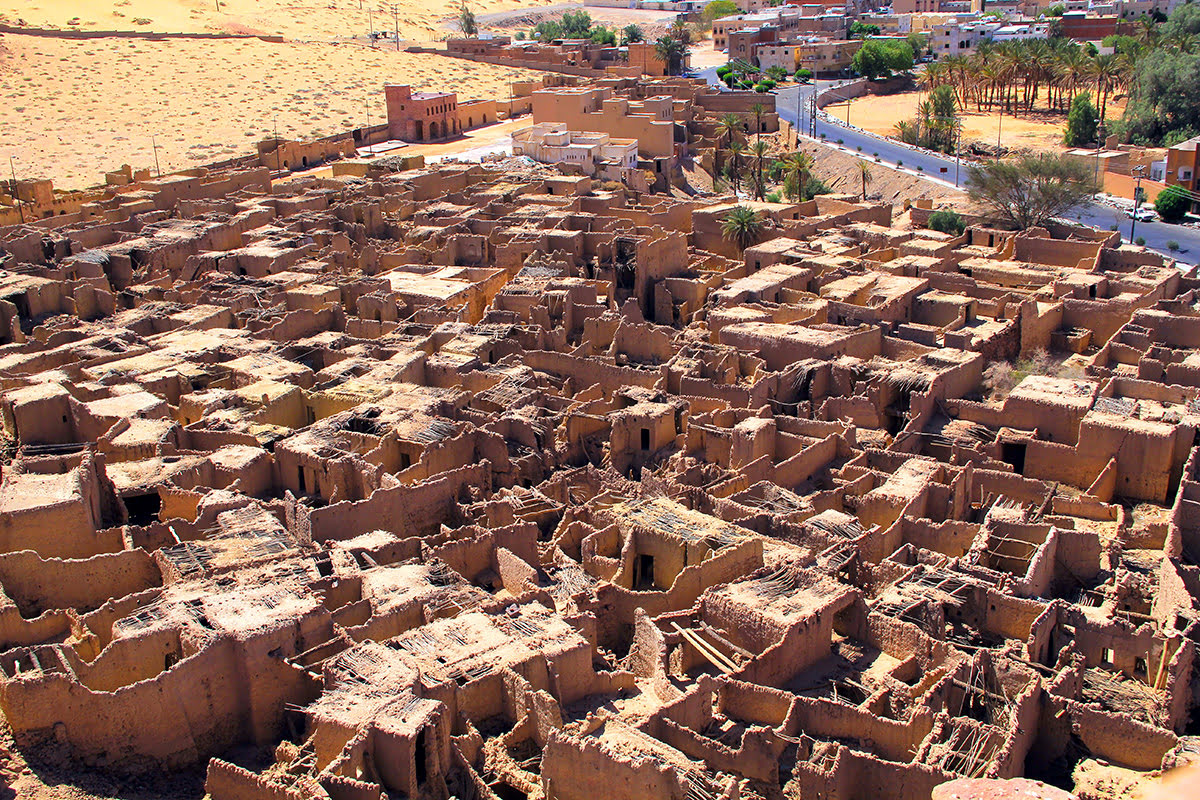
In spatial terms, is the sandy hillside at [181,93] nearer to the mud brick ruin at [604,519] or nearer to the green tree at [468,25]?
the green tree at [468,25]

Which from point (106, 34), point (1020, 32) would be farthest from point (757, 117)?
point (106, 34)

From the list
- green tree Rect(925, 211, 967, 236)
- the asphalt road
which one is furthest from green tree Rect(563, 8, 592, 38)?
green tree Rect(925, 211, 967, 236)

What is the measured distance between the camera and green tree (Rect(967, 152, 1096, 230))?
46.6 m

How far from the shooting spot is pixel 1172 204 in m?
52.2

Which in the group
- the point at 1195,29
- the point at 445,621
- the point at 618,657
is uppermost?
the point at 1195,29

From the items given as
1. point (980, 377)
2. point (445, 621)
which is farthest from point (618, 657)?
point (980, 377)

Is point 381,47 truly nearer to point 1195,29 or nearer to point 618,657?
point 1195,29

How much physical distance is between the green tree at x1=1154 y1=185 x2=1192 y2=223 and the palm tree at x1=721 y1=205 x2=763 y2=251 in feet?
65.9

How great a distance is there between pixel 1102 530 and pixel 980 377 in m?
7.88

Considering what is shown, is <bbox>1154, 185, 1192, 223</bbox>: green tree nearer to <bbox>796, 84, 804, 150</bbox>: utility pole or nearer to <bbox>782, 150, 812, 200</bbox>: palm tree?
<bbox>782, 150, 812, 200</bbox>: palm tree

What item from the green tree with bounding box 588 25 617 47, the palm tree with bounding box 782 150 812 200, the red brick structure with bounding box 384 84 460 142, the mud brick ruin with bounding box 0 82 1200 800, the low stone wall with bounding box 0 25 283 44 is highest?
the low stone wall with bounding box 0 25 283 44

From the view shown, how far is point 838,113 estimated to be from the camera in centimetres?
8594

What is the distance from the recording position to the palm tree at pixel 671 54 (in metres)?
91.0

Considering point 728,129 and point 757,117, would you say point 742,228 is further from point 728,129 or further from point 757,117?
point 757,117
